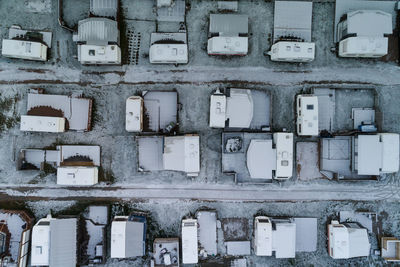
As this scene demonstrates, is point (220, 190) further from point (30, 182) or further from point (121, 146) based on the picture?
point (30, 182)

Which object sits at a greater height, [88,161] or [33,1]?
[33,1]

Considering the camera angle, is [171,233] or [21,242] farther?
[171,233]

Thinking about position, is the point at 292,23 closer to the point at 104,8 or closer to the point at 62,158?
the point at 104,8

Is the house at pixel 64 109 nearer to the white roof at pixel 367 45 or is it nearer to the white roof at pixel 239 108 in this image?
the white roof at pixel 239 108

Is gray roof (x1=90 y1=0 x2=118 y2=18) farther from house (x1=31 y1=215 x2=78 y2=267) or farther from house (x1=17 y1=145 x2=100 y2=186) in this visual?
house (x1=31 y1=215 x2=78 y2=267)

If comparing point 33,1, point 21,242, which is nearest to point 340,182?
point 21,242

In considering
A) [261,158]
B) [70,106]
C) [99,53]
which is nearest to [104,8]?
[99,53]

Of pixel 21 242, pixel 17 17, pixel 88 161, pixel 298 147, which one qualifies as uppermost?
pixel 17 17
